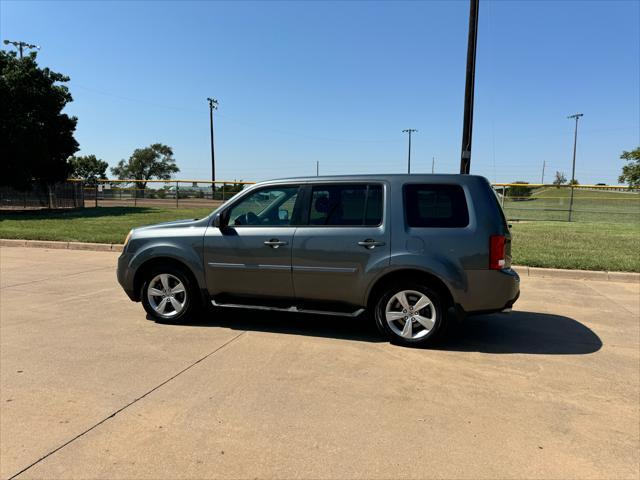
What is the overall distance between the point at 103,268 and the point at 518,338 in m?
7.68

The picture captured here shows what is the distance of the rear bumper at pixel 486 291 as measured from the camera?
460cm

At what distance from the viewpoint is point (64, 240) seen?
1227 cm

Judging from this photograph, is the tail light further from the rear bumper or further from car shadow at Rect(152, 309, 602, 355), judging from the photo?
car shadow at Rect(152, 309, 602, 355)

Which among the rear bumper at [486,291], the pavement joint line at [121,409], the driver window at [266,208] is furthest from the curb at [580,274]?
the pavement joint line at [121,409]

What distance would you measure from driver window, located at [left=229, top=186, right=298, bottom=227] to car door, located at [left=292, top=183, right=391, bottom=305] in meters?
0.23

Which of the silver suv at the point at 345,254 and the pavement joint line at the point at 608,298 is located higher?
the silver suv at the point at 345,254

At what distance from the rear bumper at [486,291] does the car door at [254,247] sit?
6.09ft

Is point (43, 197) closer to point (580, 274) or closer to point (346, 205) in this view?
point (346, 205)

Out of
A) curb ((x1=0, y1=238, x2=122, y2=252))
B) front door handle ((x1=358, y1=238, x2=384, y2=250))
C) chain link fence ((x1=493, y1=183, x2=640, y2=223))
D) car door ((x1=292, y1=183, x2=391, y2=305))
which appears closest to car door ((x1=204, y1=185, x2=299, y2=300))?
car door ((x1=292, y1=183, x2=391, y2=305))

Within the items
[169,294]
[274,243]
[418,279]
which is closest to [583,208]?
[418,279]

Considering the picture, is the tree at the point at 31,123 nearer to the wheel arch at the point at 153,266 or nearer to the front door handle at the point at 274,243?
the wheel arch at the point at 153,266

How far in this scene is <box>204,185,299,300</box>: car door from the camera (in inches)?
202

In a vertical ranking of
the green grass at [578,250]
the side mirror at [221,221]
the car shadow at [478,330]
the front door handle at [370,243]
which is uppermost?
the side mirror at [221,221]

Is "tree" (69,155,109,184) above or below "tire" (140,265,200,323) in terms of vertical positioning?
above
